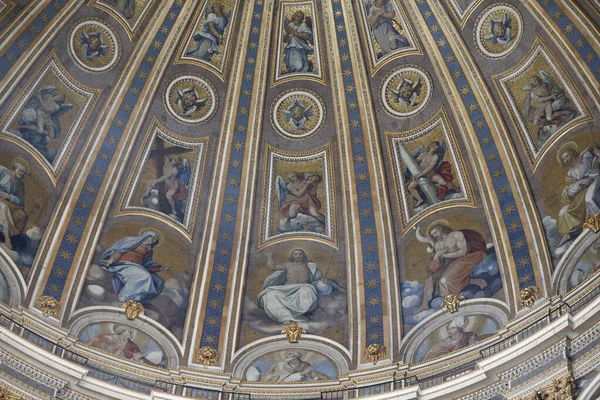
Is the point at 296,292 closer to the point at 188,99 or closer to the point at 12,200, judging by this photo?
the point at 188,99

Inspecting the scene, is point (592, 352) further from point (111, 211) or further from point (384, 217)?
point (111, 211)

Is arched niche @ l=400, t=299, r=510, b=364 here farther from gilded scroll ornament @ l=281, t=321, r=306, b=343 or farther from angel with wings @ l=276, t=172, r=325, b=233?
angel with wings @ l=276, t=172, r=325, b=233

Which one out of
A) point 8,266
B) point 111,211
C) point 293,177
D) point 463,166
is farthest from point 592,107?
point 8,266

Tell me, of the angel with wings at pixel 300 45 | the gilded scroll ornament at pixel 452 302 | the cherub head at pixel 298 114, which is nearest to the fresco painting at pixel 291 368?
the gilded scroll ornament at pixel 452 302

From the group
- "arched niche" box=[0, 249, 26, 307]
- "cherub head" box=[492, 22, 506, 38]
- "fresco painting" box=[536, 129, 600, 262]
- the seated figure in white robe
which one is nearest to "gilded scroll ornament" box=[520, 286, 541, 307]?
"fresco painting" box=[536, 129, 600, 262]

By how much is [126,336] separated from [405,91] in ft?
29.3

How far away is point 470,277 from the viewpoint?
2567cm

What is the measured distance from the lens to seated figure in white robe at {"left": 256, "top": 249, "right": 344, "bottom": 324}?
26.7 meters

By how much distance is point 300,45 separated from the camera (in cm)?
2970

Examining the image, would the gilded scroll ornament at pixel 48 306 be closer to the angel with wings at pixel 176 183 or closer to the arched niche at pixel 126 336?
the arched niche at pixel 126 336

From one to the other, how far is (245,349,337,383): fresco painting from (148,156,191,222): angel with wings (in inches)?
171

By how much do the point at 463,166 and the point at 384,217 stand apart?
216 cm

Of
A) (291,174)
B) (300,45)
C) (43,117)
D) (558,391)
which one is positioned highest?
(300,45)

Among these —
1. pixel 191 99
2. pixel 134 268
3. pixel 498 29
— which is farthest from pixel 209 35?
pixel 498 29
